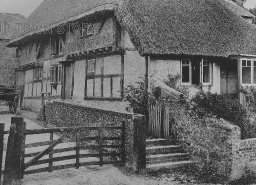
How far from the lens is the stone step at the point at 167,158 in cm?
1145

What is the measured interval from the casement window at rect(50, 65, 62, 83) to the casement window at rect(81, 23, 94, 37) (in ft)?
14.1

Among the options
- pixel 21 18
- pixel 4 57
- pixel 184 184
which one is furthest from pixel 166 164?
pixel 21 18

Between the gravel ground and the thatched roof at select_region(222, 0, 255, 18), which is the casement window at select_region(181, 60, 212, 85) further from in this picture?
the gravel ground

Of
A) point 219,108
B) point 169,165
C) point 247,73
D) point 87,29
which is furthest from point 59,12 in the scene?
point 169,165

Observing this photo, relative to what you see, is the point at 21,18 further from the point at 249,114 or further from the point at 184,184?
the point at 184,184

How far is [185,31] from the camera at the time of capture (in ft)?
57.8

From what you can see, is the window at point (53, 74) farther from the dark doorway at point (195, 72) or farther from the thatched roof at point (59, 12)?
the dark doorway at point (195, 72)

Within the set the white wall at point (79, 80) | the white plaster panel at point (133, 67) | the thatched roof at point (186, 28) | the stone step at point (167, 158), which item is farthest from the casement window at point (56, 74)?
the stone step at point (167, 158)

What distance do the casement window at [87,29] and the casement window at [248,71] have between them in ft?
25.2

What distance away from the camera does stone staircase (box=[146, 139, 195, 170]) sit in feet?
37.4

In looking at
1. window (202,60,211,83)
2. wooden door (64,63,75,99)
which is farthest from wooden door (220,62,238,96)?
wooden door (64,63,75,99)

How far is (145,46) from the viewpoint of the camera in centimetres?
1542

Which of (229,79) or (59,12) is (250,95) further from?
(59,12)

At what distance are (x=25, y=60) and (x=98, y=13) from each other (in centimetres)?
1292
